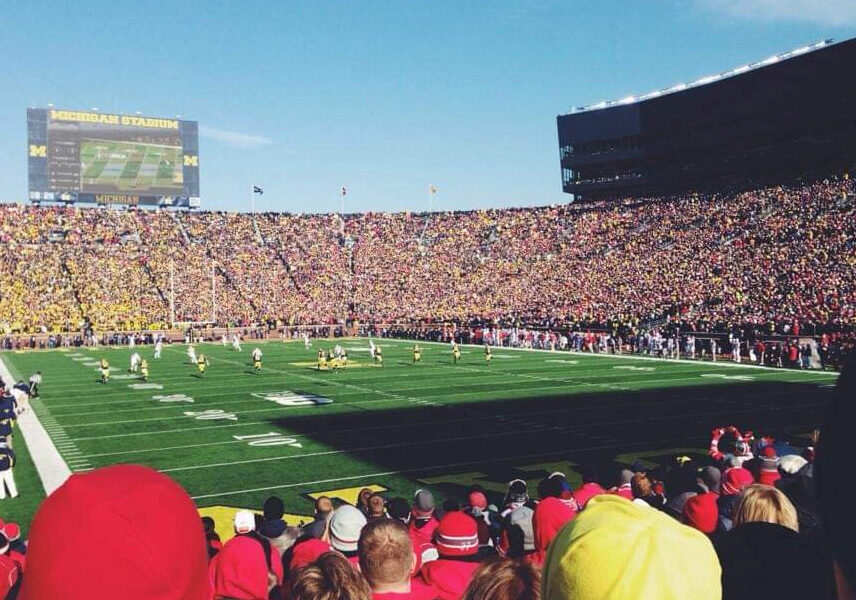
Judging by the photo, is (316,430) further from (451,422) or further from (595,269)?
(595,269)

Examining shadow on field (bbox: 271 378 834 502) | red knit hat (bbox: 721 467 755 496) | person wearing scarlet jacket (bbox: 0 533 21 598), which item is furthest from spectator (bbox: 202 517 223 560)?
shadow on field (bbox: 271 378 834 502)

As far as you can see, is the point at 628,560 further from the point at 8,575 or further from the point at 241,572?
the point at 8,575

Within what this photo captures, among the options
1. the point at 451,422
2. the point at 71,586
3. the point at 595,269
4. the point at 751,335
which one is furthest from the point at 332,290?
the point at 71,586

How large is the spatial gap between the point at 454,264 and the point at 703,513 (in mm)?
54866

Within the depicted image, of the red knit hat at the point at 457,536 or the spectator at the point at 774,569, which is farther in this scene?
the red knit hat at the point at 457,536

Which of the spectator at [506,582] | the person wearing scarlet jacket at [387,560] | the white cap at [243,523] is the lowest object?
the white cap at [243,523]

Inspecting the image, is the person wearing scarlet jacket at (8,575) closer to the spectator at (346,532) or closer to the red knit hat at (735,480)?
the spectator at (346,532)

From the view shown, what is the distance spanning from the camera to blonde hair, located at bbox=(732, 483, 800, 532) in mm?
4250

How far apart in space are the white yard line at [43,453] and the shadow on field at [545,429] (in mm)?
4751

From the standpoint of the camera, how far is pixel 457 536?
19.1 feet

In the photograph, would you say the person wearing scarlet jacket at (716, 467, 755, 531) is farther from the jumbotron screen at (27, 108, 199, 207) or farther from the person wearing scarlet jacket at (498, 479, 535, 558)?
the jumbotron screen at (27, 108, 199, 207)

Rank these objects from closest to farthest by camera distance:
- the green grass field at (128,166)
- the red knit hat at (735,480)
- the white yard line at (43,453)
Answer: the red knit hat at (735,480), the white yard line at (43,453), the green grass field at (128,166)

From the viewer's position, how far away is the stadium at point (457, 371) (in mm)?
1597

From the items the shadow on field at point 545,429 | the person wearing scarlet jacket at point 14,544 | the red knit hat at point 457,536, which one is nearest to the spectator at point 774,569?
the red knit hat at point 457,536
